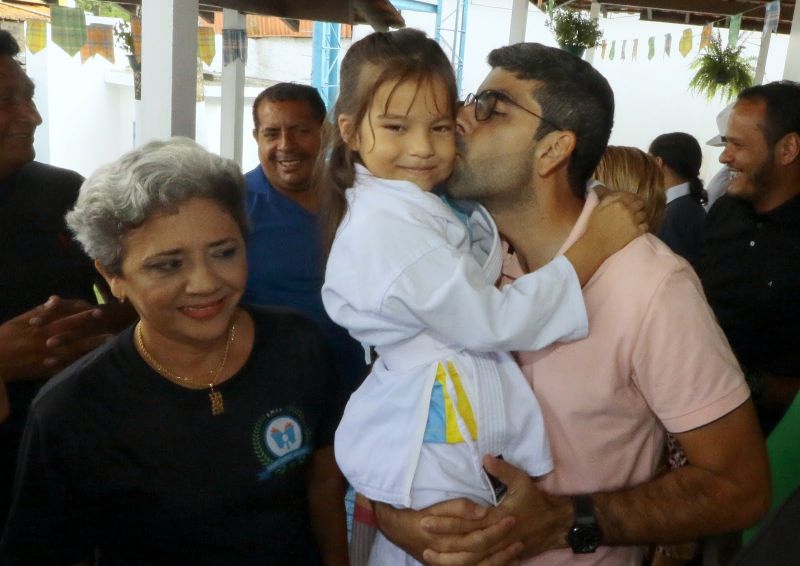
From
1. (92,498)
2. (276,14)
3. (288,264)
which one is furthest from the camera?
(276,14)

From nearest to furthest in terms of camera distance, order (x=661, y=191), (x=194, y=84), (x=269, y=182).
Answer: (x=661, y=191) → (x=194, y=84) → (x=269, y=182)

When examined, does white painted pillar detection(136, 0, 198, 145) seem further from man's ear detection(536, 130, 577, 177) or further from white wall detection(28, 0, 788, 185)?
white wall detection(28, 0, 788, 185)

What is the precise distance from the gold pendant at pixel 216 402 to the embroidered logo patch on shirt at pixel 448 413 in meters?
0.50

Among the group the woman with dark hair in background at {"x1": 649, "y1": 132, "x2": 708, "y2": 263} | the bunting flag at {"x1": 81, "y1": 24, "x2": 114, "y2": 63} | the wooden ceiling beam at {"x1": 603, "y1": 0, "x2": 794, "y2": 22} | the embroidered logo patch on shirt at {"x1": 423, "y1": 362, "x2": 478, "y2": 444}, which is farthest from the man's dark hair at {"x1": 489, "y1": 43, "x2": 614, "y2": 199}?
Result: the wooden ceiling beam at {"x1": 603, "y1": 0, "x2": 794, "y2": 22}

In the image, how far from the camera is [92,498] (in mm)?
1613

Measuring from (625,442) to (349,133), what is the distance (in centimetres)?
101

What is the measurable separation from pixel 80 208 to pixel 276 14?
4061mm

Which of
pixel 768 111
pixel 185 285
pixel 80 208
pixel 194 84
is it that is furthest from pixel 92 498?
pixel 768 111

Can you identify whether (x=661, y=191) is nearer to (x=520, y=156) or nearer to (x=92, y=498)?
(x=520, y=156)

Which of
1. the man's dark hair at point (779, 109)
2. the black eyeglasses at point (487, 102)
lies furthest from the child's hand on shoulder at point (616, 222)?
the man's dark hair at point (779, 109)

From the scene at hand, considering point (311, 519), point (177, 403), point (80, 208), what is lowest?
point (311, 519)

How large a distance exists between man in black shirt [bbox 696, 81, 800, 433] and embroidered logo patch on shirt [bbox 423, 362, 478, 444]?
6.08 feet

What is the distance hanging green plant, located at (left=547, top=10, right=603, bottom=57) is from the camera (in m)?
7.52

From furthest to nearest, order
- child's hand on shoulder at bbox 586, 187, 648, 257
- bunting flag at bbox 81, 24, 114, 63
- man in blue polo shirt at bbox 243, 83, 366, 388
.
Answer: bunting flag at bbox 81, 24, 114, 63
man in blue polo shirt at bbox 243, 83, 366, 388
child's hand on shoulder at bbox 586, 187, 648, 257
